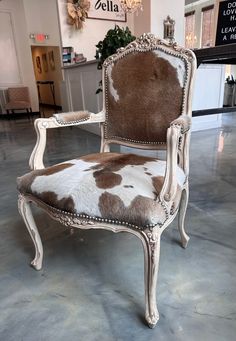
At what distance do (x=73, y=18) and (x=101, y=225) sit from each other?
5379 mm

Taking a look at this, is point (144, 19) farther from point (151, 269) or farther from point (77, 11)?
point (151, 269)

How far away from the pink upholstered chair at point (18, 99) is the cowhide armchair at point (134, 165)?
6.58m

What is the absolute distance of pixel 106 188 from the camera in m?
0.79

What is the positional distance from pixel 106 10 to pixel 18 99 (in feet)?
11.3

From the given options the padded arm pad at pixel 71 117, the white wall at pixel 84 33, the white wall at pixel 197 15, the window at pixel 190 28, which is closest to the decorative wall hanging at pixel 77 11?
the white wall at pixel 84 33

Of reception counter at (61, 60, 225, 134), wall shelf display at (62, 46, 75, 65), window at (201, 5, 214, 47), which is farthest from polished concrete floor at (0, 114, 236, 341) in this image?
window at (201, 5, 214, 47)

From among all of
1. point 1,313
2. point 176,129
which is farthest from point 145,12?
point 1,313

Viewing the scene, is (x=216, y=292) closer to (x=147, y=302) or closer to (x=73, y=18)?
(x=147, y=302)

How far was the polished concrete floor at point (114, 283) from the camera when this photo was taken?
2.78 ft

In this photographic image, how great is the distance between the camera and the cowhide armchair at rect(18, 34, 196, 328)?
748 millimetres

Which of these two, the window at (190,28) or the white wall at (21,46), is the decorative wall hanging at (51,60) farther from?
the window at (190,28)

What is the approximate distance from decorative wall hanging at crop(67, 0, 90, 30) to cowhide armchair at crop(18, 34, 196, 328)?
4.65 m

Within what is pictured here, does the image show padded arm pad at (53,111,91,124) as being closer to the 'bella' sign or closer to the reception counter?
the reception counter

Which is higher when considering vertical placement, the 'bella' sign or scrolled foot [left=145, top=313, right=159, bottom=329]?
the 'bella' sign
